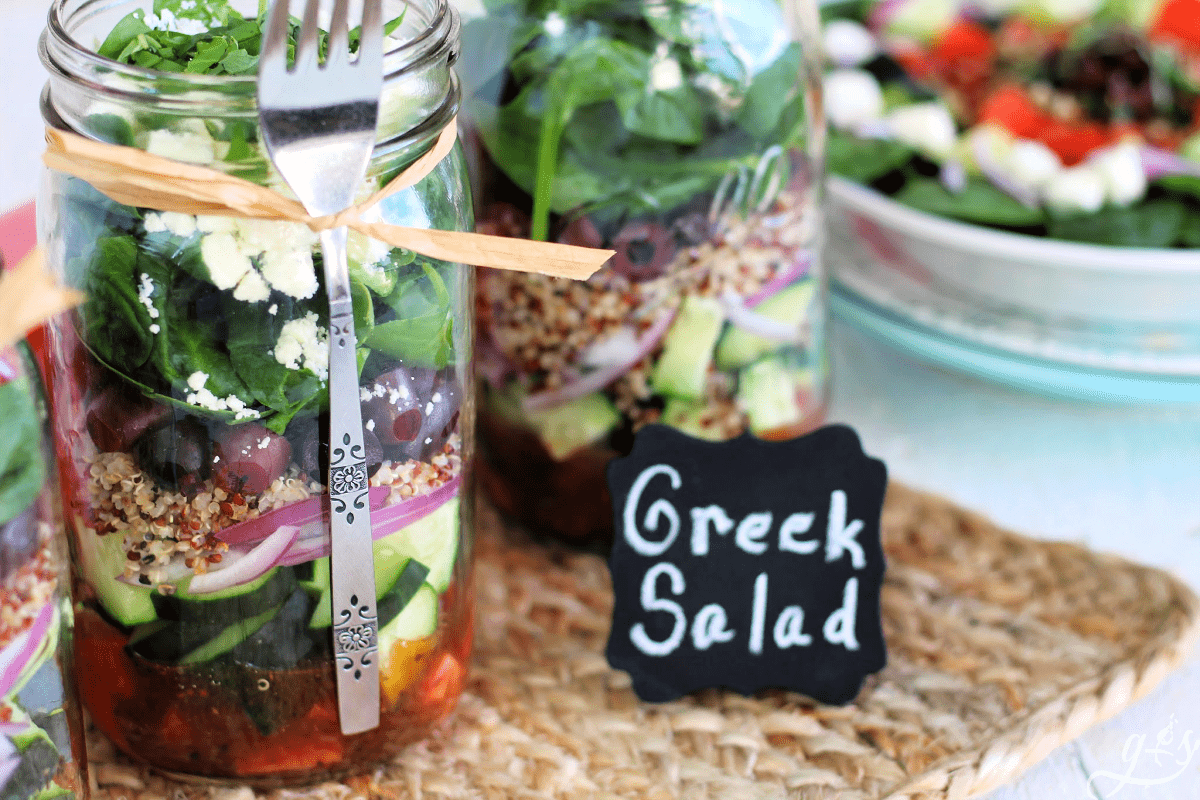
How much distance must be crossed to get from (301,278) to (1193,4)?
1122 mm

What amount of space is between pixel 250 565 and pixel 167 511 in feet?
0.15

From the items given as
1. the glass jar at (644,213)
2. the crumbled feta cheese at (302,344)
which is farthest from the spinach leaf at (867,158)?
the crumbled feta cheese at (302,344)

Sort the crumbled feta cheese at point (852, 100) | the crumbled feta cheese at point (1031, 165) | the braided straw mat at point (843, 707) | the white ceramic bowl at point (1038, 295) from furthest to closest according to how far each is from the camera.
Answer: the crumbled feta cheese at point (852, 100), the crumbled feta cheese at point (1031, 165), the white ceramic bowl at point (1038, 295), the braided straw mat at point (843, 707)

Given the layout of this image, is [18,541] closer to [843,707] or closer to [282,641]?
[282,641]

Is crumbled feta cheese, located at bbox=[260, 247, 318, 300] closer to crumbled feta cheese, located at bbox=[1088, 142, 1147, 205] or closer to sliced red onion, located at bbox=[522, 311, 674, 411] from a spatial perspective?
sliced red onion, located at bbox=[522, 311, 674, 411]

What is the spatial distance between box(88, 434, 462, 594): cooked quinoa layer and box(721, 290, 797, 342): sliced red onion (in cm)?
27

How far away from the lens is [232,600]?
59 cm

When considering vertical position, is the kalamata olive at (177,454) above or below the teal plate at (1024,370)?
above

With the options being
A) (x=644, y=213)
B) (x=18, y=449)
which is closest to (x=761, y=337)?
(x=644, y=213)

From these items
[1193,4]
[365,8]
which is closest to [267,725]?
[365,8]

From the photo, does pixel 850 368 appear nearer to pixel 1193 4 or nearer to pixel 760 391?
pixel 760 391

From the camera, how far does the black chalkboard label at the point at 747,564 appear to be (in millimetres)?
712

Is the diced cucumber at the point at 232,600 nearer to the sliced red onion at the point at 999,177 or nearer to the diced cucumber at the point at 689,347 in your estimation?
the diced cucumber at the point at 689,347

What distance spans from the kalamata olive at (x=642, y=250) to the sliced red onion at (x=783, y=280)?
69 mm
